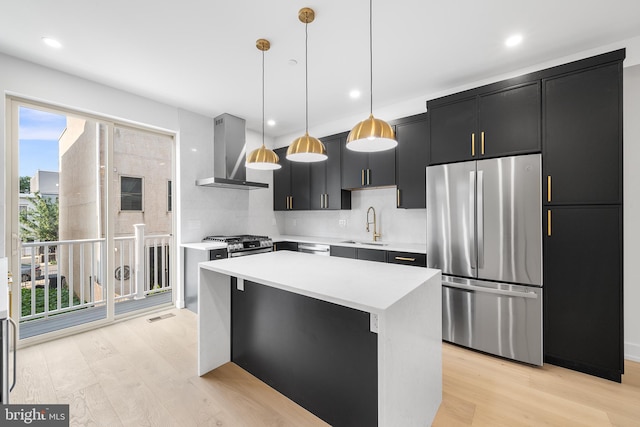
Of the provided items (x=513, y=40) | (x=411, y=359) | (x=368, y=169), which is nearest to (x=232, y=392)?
(x=411, y=359)

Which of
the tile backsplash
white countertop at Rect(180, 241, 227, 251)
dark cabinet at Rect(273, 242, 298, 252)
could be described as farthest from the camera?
dark cabinet at Rect(273, 242, 298, 252)

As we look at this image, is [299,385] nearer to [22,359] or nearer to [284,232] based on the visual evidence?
[22,359]

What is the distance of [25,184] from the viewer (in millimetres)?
2758

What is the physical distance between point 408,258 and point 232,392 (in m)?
2.12

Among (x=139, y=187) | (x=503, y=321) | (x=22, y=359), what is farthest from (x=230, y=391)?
(x=139, y=187)

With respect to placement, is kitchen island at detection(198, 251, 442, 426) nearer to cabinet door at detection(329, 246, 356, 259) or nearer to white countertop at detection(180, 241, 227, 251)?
white countertop at detection(180, 241, 227, 251)

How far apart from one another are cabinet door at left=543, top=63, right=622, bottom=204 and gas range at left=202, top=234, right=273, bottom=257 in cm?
328

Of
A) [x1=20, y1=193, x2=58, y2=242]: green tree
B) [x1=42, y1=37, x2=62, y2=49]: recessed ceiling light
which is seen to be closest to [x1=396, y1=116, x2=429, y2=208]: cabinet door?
[x1=42, y1=37, x2=62, y2=49]: recessed ceiling light

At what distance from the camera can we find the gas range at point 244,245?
143 inches

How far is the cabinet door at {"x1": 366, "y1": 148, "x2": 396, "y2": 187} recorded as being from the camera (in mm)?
3553

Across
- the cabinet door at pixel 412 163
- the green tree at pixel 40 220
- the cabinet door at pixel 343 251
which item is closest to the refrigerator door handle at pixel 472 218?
the cabinet door at pixel 412 163

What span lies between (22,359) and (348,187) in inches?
151

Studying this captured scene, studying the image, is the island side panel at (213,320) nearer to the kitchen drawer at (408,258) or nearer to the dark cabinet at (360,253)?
the dark cabinet at (360,253)

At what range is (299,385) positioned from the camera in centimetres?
191
